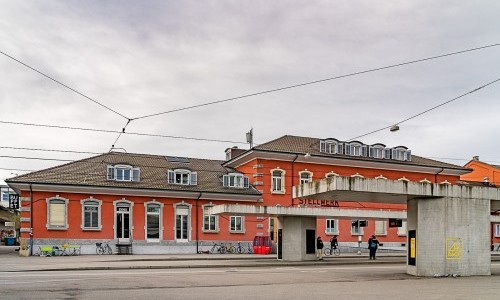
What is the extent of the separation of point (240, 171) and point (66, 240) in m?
16.5

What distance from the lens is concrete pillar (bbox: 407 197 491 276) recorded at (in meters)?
23.0

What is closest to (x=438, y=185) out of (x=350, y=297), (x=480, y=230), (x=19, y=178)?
(x=480, y=230)

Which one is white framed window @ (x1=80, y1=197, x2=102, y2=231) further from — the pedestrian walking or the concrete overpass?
the concrete overpass

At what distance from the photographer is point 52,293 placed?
1522 cm

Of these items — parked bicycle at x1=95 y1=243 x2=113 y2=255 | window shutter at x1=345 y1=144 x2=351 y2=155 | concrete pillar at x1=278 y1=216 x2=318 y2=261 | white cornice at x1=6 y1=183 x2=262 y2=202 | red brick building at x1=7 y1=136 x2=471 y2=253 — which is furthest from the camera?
window shutter at x1=345 y1=144 x2=351 y2=155

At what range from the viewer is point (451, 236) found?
915 inches

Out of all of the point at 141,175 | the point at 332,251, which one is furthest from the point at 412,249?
the point at 141,175

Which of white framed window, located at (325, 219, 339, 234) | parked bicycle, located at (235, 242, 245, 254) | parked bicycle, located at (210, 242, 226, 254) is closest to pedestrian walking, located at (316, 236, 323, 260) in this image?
parked bicycle, located at (235, 242, 245, 254)

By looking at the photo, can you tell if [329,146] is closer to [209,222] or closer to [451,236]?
[209,222]

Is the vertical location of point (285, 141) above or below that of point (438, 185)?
above

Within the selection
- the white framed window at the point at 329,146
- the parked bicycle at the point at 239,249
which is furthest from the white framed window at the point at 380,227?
the parked bicycle at the point at 239,249

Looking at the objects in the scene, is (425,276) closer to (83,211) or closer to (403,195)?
(403,195)

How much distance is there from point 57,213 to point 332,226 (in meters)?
23.1

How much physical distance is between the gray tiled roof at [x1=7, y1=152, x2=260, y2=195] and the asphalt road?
17.6 m
